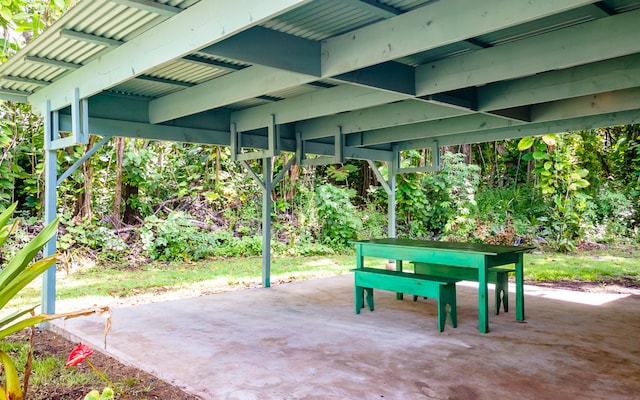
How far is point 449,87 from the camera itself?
169 inches

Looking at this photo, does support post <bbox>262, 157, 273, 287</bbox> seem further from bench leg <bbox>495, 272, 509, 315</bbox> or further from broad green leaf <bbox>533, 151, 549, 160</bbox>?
broad green leaf <bbox>533, 151, 549, 160</bbox>

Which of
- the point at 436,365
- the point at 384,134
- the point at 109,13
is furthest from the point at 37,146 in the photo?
the point at 436,365

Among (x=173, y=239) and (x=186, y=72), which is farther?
(x=173, y=239)

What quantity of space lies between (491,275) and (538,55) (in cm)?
265

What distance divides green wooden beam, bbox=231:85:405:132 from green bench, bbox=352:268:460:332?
1.85 m

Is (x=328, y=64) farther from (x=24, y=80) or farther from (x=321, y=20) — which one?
(x=24, y=80)

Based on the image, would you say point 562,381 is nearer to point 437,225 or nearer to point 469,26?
point 469,26

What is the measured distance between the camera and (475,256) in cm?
479

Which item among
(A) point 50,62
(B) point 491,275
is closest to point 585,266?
(B) point 491,275

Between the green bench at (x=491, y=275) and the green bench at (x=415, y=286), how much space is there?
149 millimetres

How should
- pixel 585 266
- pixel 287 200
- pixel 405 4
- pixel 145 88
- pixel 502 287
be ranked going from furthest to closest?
pixel 287 200, pixel 585 266, pixel 145 88, pixel 502 287, pixel 405 4

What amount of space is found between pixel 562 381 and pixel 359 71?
9.27 feet

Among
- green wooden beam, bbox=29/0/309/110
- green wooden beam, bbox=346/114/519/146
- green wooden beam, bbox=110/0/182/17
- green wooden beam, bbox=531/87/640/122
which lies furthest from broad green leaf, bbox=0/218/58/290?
green wooden beam, bbox=346/114/519/146

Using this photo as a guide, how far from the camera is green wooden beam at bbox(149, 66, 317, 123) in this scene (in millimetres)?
4168
